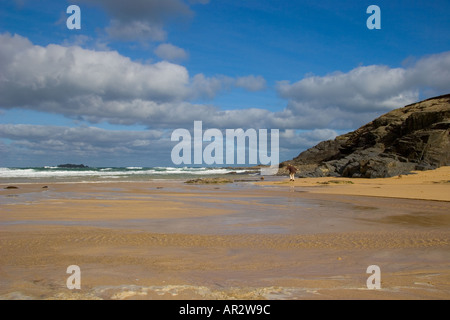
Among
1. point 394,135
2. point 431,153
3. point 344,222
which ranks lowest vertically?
point 344,222

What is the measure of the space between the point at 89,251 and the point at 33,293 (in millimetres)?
2275

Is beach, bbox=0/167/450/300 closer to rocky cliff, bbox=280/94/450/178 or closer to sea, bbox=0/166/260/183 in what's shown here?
rocky cliff, bbox=280/94/450/178

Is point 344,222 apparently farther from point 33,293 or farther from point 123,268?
point 33,293

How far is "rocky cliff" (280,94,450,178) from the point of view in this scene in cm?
2900

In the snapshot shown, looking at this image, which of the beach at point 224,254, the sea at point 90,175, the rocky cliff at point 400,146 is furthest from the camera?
the sea at point 90,175

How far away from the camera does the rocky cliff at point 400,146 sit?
29.0 metres

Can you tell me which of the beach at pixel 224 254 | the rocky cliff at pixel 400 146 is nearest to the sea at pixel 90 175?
the rocky cliff at pixel 400 146

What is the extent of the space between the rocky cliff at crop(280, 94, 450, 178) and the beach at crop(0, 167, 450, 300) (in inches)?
779

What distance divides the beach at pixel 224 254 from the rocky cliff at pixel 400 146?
19.8m

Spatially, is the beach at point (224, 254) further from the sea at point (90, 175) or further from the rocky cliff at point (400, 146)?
the sea at point (90, 175)

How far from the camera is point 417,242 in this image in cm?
665

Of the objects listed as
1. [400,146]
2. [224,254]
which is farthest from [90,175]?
[224,254]

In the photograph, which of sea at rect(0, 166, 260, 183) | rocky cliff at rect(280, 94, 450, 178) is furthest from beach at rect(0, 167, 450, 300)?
sea at rect(0, 166, 260, 183)
